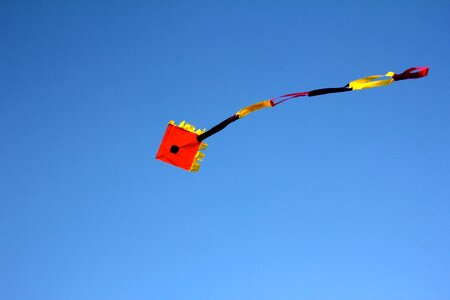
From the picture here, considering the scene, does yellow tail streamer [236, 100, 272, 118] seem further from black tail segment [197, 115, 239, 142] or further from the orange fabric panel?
the orange fabric panel

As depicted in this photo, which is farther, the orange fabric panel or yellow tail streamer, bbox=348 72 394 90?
the orange fabric panel

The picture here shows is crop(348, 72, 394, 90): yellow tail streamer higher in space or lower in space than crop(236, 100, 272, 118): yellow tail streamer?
higher

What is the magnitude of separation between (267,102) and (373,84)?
143cm

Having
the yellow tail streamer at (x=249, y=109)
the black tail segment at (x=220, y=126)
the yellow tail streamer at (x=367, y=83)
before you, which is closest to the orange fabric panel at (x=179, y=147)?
the black tail segment at (x=220, y=126)

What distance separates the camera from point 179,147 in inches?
284

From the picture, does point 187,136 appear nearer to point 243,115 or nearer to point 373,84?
point 243,115

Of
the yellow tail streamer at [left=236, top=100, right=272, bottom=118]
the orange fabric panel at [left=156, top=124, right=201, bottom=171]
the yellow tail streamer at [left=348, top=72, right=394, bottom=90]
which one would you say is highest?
the yellow tail streamer at [left=348, top=72, right=394, bottom=90]

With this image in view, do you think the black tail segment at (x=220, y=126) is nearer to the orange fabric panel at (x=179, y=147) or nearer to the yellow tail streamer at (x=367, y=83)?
the orange fabric panel at (x=179, y=147)

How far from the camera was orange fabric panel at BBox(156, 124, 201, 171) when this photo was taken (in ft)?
23.5

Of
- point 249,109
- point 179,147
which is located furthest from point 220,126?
point 179,147

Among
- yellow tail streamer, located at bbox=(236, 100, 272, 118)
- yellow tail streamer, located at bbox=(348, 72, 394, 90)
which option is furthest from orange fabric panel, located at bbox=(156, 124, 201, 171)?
yellow tail streamer, located at bbox=(348, 72, 394, 90)

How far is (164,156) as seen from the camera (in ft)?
24.4

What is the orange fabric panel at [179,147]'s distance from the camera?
23.5 ft

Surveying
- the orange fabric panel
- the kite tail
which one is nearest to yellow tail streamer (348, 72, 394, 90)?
the kite tail
